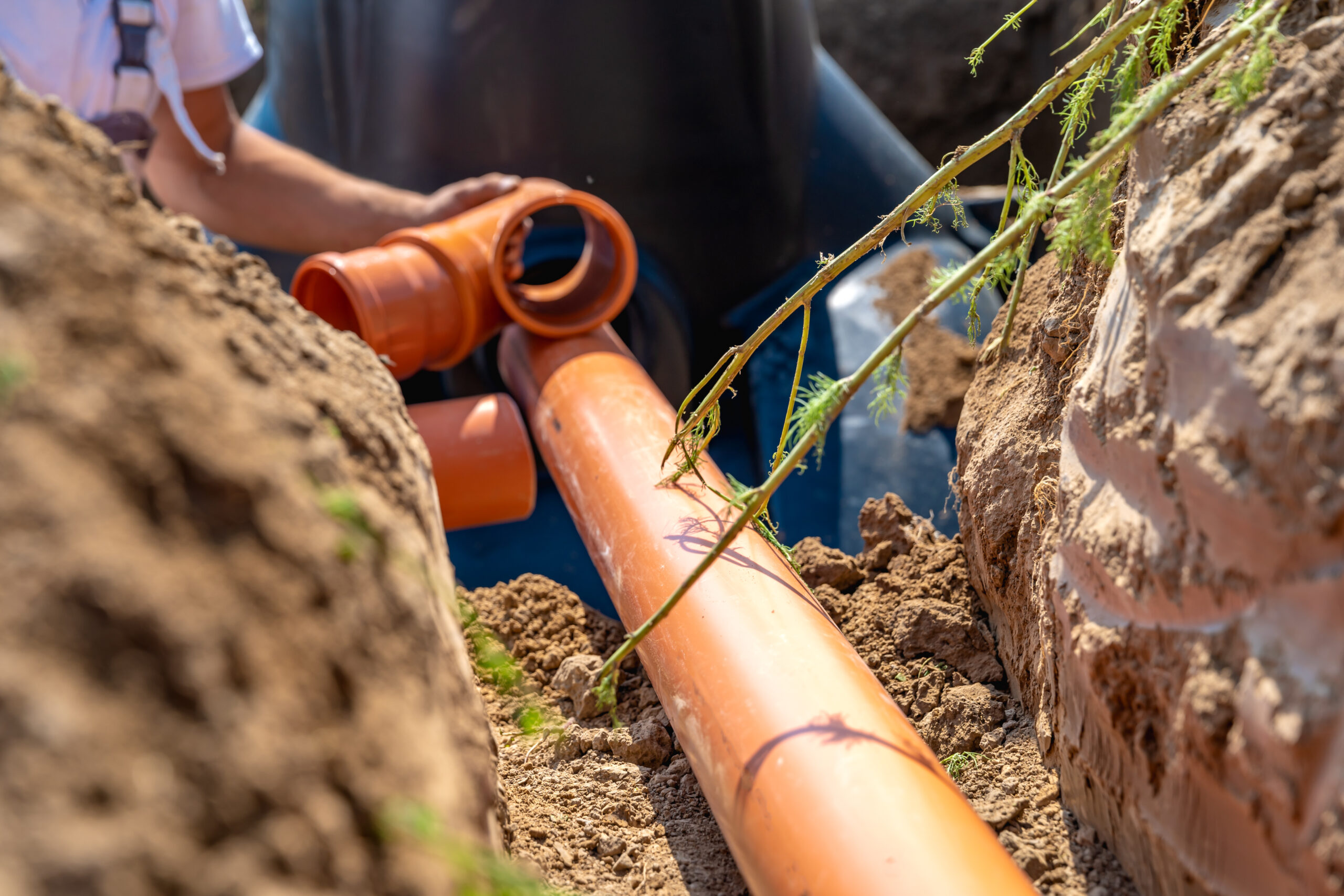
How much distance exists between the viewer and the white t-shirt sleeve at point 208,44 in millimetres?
1956

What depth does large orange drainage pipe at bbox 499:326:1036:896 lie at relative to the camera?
2.41 ft

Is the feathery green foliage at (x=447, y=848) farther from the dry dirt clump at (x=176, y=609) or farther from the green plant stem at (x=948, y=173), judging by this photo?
the green plant stem at (x=948, y=173)

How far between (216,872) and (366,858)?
70mm

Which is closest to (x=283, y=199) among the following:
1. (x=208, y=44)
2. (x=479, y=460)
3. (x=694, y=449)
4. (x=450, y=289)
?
(x=208, y=44)

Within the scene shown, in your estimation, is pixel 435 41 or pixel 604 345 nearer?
pixel 604 345

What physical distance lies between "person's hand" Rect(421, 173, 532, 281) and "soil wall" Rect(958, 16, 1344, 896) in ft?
3.84

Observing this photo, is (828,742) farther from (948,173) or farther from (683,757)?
(948,173)

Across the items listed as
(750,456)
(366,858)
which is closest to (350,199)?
(750,456)

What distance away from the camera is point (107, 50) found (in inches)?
68.2

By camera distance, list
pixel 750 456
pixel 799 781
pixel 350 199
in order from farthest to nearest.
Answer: pixel 750 456, pixel 350 199, pixel 799 781


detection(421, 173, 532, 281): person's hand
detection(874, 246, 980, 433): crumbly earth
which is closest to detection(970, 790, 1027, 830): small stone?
detection(874, 246, 980, 433): crumbly earth

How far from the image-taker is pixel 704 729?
92cm

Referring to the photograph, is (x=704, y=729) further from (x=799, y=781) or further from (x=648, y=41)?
(x=648, y=41)

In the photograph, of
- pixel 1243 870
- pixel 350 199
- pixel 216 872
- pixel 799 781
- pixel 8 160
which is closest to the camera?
pixel 216 872
